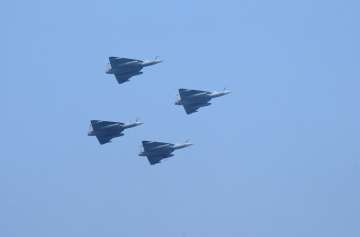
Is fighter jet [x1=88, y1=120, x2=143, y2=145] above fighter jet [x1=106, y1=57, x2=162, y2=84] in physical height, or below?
below

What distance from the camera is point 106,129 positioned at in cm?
15475

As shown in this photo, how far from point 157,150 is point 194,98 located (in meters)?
9.53

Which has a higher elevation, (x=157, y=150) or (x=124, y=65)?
(x=124, y=65)

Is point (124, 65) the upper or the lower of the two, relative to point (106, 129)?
upper

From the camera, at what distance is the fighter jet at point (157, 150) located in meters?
157

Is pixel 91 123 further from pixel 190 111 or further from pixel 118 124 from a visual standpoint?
pixel 190 111

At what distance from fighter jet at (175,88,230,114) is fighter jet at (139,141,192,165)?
19.3ft

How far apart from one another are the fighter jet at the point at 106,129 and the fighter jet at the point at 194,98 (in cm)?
699

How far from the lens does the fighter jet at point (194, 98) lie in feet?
507

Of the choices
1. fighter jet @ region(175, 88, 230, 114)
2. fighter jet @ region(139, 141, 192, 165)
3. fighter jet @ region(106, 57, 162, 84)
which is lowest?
fighter jet @ region(139, 141, 192, 165)

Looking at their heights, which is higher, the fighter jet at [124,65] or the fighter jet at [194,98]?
the fighter jet at [124,65]

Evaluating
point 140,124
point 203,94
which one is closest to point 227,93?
point 203,94

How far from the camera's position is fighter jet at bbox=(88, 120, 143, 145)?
506 ft

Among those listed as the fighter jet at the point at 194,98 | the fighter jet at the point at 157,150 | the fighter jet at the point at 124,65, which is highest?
the fighter jet at the point at 124,65
